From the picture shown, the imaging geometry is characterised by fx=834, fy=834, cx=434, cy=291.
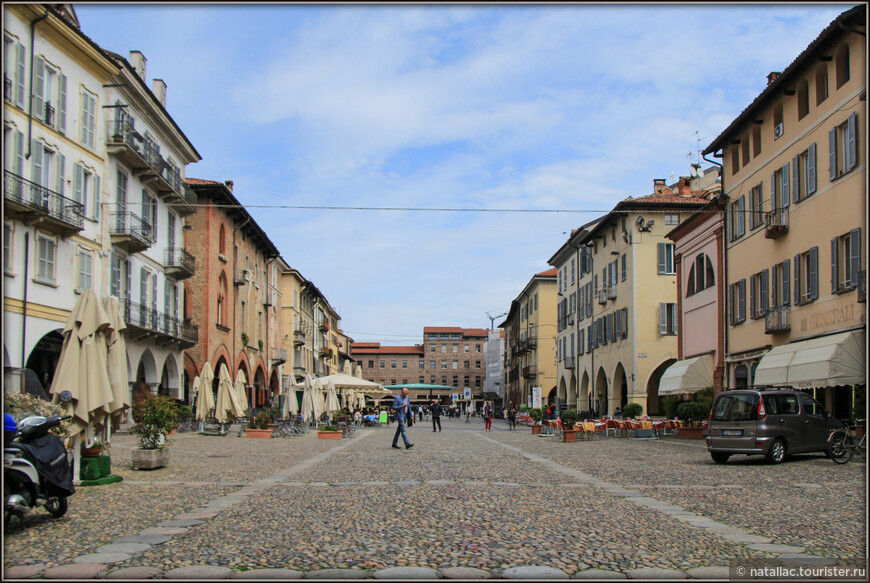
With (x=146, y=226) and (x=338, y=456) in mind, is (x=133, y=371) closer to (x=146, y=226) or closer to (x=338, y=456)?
(x=146, y=226)

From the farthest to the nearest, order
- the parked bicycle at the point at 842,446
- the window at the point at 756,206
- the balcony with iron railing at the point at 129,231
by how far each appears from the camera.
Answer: the balcony with iron railing at the point at 129,231, the window at the point at 756,206, the parked bicycle at the point at 842,446

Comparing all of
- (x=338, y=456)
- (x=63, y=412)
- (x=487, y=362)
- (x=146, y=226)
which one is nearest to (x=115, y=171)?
(x=146, y=226)

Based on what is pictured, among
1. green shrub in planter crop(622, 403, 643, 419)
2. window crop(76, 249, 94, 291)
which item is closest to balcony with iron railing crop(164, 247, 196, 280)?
window crop(76, 249, 94, 291)

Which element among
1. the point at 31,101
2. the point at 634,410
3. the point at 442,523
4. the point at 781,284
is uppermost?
the point at 31,101

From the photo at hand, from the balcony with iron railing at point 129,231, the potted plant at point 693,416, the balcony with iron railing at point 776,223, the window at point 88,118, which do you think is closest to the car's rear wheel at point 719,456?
the balcony with iron railing at point 776,223

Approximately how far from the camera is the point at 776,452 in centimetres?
1816

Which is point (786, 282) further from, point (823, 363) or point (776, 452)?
point (776, 452)

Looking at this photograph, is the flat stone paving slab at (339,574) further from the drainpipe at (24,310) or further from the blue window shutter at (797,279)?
the blue window shutter at (797,279)

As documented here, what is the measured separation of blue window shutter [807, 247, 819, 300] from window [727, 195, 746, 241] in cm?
554

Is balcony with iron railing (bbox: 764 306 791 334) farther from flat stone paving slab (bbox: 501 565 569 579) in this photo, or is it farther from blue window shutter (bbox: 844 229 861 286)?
flat stone paving slab (bbox: 501 565 569 579)

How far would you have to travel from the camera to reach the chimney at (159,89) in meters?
38.3

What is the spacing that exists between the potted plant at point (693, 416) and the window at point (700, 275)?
5944 millimetres

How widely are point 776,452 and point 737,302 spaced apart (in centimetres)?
1394

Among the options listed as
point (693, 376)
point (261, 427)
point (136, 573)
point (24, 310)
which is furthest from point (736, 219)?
point (136, 573)
